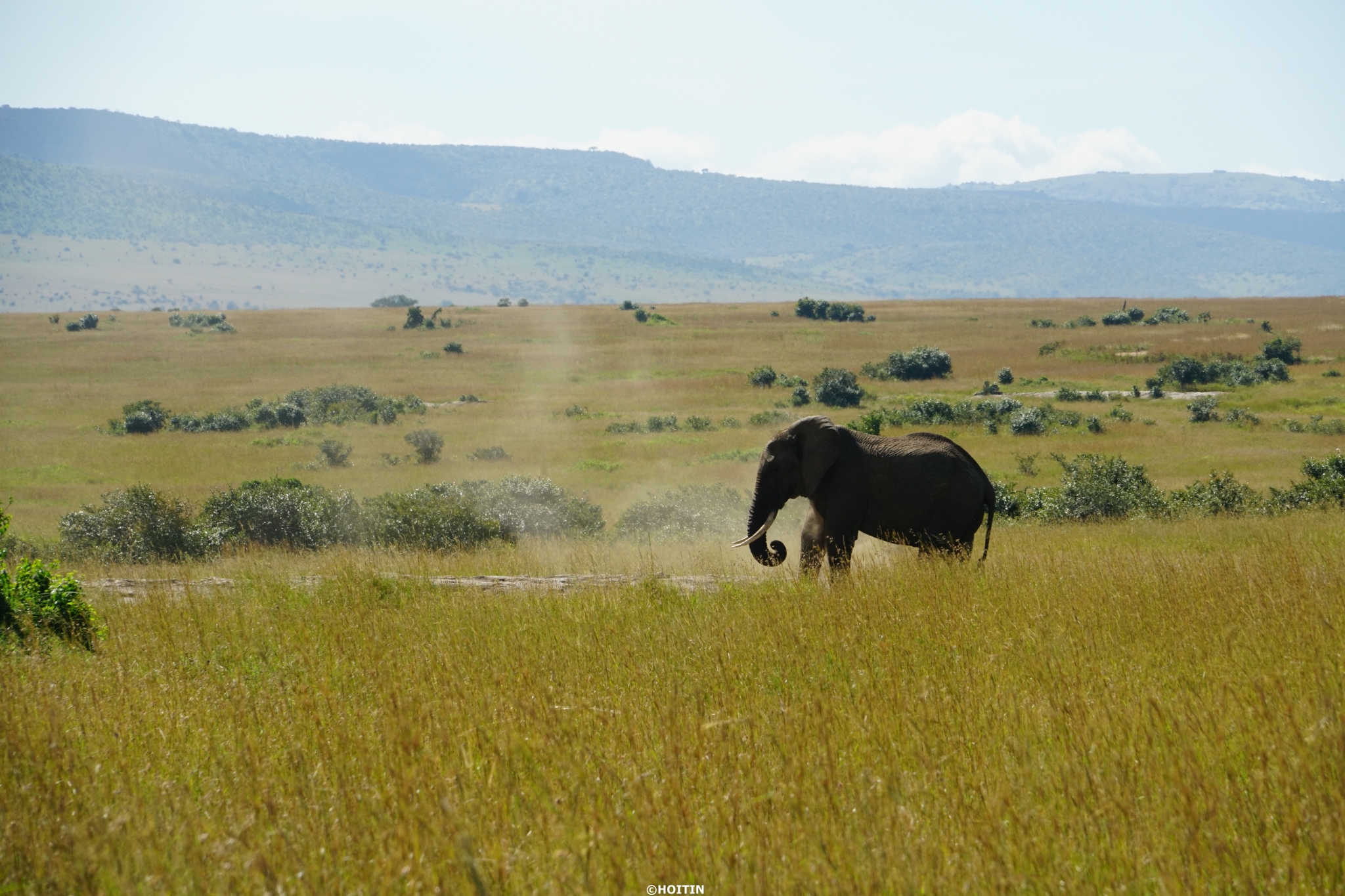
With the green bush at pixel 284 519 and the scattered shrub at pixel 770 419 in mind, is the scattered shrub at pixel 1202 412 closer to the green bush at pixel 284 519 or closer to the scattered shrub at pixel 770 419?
the scattered shrub at pixel 770 419

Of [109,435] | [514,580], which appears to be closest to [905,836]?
[514,580]

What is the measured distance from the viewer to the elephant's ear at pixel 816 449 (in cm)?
1063

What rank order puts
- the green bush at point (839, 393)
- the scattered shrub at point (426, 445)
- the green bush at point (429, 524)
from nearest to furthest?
the green bush at point (429, 524) → the scattered shrub at point (426, 445) → the green bush at point (839, 393)

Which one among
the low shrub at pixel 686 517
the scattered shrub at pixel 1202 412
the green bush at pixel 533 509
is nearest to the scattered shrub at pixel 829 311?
the scattered shrub at pixel 1202 412

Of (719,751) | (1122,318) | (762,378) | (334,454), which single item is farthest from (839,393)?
(1122,318)

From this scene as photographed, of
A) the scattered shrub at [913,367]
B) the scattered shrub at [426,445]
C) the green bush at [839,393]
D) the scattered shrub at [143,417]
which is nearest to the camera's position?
the scattered shrub at [426,445]

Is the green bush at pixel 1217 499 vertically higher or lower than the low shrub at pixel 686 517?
higher

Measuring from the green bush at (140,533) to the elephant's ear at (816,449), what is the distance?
11.1 meters

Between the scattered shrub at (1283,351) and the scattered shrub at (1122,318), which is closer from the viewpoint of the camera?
the scattered shrub at (1283,351)

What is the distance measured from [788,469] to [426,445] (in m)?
22.4

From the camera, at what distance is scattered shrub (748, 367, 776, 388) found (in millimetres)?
47875

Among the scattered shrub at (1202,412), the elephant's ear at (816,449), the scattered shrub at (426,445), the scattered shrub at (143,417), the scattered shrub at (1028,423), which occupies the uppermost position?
the elephant's ear at (816,449)

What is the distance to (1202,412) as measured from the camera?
3503 centimetres

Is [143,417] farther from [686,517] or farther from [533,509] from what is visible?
[686,517]
